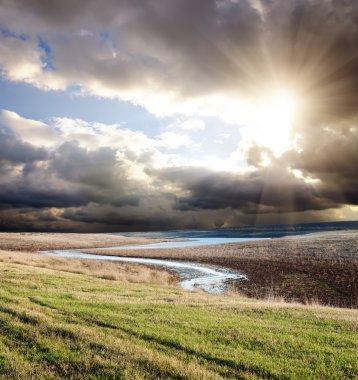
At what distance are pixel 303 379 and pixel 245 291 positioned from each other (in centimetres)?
2956

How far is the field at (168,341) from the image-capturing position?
10.2 metres

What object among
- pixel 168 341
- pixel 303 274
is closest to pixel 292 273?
pixel 303 274

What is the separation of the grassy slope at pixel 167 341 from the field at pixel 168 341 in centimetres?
3

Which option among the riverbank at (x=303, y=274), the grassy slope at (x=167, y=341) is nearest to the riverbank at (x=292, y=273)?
the riverbank at (x=303, y=274)

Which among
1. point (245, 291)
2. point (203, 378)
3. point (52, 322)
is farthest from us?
point (245, 291)

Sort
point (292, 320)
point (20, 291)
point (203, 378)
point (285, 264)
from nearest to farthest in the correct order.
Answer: point (203, 378) → point (292, 320) → point (20, 291) → point (285, 264)

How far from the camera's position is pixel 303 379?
9938 millimetres

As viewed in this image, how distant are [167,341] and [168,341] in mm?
37

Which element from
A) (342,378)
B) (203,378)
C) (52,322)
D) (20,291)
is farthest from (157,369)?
(20,291)

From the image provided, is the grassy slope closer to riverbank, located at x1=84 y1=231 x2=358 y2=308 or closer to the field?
the field

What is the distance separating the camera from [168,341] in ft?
42.1

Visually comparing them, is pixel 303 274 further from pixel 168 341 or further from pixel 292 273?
pixel 168 341

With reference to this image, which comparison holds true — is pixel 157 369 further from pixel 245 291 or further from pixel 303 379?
pixel 245 291

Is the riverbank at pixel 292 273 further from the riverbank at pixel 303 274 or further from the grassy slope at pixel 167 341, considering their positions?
the grassy slope at pixel 167 341
